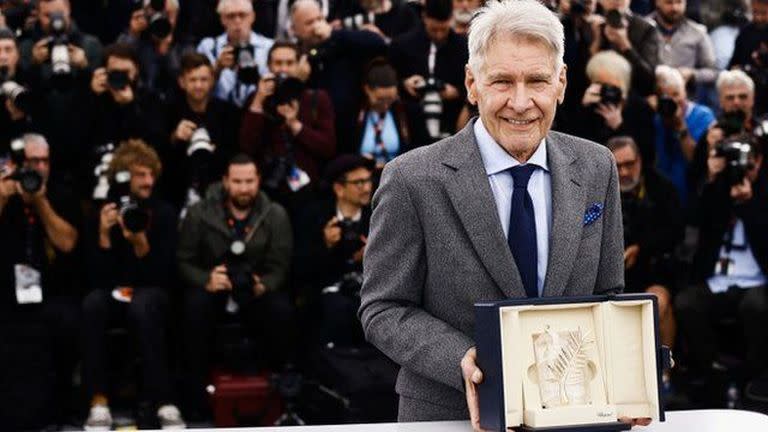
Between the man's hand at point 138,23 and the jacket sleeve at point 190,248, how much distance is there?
1.21m

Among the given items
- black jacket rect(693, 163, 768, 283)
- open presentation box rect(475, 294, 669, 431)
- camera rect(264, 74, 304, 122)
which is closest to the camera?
open presentation box rect(475, 294, 669, 431)

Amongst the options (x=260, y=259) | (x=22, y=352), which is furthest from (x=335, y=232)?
(x=22, y=352)

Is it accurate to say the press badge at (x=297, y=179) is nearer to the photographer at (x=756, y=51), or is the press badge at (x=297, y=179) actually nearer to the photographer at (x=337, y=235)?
the photographer at (x=337, y=235)

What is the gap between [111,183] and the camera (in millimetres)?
7129

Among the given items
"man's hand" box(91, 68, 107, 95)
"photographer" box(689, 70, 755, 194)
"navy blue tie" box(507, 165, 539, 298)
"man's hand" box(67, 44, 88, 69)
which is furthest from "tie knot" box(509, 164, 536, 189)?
"man's hand" box(67, 44, 88, 69)

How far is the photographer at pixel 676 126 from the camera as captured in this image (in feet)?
25.3

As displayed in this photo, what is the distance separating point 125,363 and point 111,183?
2.86 feet

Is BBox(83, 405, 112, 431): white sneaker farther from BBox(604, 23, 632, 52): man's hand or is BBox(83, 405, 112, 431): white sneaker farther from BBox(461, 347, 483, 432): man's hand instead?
BBox(461, 347, 483, 432): man's hand

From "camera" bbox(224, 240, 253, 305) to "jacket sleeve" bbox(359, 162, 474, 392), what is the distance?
14.1 ft

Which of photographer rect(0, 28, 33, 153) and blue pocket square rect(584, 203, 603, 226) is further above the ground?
photographer rect(0, 28, 33, 153)

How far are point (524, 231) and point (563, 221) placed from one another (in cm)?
7

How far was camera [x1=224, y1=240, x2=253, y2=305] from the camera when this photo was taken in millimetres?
7027

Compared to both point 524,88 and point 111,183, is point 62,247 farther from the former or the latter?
point 524,88

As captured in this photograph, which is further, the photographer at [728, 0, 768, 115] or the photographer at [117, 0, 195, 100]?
the photographer at [728, 0, 768, 115]
